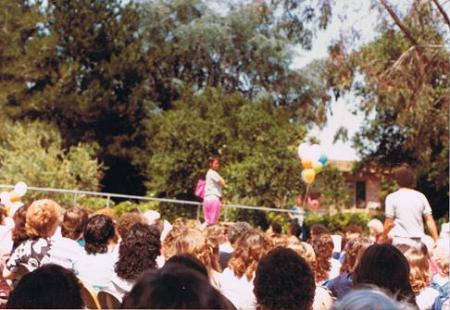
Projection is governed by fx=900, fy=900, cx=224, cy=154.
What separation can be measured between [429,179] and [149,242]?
3011 centimetres

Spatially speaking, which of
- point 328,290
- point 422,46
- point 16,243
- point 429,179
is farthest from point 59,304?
point 429,179

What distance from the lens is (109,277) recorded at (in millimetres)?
5531

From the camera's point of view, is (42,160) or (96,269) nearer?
(96,269)

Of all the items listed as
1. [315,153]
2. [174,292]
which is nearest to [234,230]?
[174,292]

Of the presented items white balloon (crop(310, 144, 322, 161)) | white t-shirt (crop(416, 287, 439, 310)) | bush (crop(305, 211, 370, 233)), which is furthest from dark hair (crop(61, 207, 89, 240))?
bush (crop(305, 211, 370, 233))

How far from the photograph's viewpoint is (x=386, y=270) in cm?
444

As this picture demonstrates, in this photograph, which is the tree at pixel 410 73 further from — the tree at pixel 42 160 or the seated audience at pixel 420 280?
the seated audience at pixel 420 280

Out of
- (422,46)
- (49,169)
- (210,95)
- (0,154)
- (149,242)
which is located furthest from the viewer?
(210,95)

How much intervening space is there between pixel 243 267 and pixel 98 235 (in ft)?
3.41

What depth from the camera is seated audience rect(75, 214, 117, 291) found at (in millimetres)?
5590

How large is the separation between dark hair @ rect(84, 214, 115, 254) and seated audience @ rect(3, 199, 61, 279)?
244 mm

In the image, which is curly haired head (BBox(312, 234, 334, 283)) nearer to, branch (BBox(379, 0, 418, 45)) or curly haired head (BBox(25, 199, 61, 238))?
curly haired head (BBox(25, 199, 61, 238))

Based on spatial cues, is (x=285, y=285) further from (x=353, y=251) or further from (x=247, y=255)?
(x=353, y=251)

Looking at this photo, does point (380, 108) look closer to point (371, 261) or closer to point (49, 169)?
point (49, 169)
